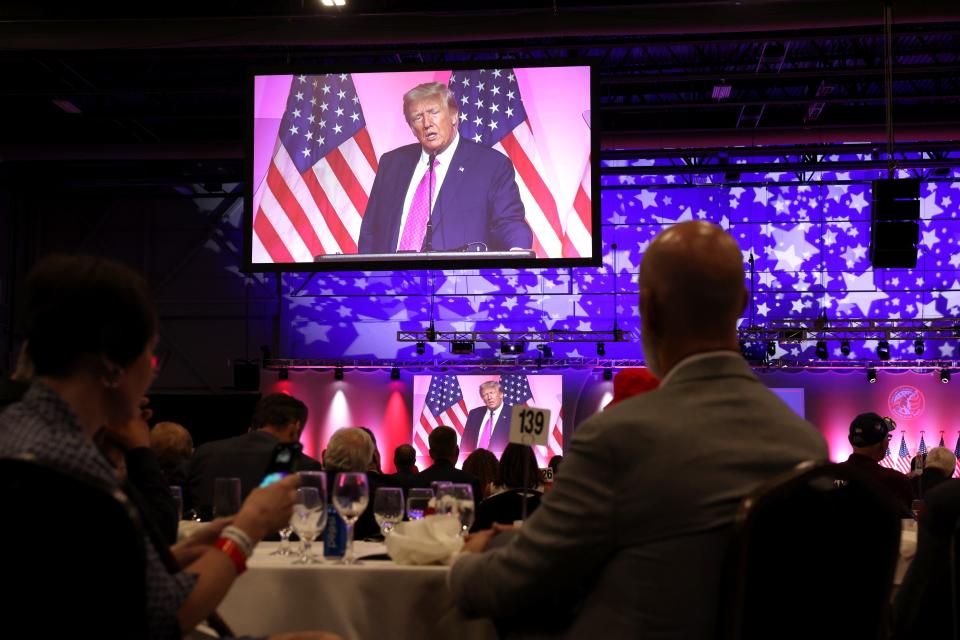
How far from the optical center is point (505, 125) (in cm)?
775

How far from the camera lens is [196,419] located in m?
14.8

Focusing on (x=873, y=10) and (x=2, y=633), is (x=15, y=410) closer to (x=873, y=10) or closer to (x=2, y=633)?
(x=2, y=633)

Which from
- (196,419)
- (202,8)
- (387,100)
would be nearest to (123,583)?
(387,100)

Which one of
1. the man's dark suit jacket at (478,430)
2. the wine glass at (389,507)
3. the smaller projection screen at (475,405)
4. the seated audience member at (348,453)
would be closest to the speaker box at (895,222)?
the seated audience member at (348,453)

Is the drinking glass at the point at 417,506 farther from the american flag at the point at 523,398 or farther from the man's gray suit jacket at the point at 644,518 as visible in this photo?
the american flag at the point at 523,398

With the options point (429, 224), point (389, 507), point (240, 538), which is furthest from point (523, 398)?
point (240, 538)

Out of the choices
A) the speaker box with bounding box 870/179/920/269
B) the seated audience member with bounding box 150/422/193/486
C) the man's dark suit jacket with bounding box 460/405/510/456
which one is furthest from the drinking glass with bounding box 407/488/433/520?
the man's dark suit jacket with bounding box 460/405/510/456

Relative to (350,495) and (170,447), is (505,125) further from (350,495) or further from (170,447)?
(350,495)

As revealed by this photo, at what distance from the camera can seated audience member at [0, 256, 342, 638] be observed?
4.65ft

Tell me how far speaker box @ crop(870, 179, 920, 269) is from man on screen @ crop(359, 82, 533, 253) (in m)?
2.99

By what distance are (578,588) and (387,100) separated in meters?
6.62

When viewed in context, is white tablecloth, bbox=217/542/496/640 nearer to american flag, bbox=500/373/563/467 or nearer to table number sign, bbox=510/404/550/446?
table number sign, bbox=510/404/550/446

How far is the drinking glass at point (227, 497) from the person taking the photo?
9.23ft

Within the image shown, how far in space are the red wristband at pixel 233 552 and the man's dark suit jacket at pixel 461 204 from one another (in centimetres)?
577
